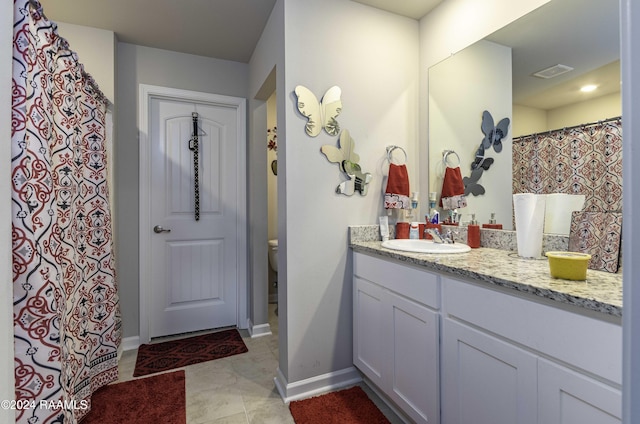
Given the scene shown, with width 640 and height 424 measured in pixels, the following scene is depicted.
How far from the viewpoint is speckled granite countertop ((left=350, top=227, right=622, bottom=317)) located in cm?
84

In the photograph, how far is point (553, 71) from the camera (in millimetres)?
1471

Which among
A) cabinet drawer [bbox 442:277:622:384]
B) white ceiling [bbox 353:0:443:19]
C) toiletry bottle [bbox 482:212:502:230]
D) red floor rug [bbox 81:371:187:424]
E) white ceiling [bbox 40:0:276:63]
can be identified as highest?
white ceiling [bbox 40:0:276:63]

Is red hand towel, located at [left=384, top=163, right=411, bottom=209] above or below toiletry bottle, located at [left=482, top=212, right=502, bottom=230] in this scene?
above

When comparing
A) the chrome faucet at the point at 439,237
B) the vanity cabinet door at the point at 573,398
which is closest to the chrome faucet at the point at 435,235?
the chrome faucet at the point at 439,237

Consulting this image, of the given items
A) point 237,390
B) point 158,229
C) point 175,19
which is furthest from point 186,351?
point 175,19

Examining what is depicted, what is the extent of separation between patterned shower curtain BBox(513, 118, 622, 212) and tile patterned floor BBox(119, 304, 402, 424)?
140 centimetres

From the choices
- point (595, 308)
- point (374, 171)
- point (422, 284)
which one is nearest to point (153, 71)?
point (374, 171)

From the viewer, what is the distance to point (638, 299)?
13.5 inches

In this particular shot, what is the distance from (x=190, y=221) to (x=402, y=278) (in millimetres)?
2019

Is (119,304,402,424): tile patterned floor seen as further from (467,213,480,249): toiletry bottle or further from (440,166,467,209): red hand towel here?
(440,166,467,209): red hand towel

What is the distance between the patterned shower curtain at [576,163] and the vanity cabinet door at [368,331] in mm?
947

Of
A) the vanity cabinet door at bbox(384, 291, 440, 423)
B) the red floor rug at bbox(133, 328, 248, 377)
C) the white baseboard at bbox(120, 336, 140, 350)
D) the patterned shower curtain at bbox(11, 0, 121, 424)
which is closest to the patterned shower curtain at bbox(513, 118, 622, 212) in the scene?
the vanity cabinet door at bbox(384, 291, 440, 423)

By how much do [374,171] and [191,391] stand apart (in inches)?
71.0

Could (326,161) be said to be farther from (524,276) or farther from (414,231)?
(524,276)
